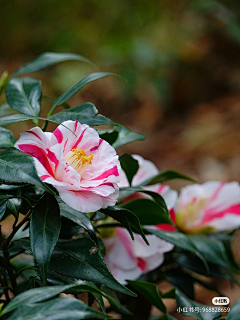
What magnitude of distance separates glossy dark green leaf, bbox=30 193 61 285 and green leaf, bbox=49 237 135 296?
46 millimetres

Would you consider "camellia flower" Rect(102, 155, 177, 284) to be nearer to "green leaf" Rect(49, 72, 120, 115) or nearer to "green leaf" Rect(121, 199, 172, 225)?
"green leaf" Rect(121, 199, 172, 225)

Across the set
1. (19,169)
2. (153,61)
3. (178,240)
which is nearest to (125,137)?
(178,240)

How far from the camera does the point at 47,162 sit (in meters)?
0.39

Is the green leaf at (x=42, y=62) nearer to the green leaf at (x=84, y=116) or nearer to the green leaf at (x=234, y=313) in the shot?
the green leaf at (x=84, y=116)

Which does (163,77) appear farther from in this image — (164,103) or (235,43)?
(235,43)

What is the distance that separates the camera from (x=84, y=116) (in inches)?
16.7

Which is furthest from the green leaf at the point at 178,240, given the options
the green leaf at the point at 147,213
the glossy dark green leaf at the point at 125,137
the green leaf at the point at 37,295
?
the green leaf at the point at 37,295

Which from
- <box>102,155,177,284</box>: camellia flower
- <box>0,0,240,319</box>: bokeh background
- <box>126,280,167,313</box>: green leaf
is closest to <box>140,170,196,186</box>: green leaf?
<box>102,155,177,284</box>: camellia flower


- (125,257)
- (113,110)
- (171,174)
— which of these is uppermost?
(171,174)

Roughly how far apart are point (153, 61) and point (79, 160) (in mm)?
1997

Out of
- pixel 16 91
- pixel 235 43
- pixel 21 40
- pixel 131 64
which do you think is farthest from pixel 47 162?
pixel 21 40

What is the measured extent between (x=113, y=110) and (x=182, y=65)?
1.57 feet

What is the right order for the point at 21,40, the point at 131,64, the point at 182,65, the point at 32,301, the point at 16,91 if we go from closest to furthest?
1. the point at 32,301
2. the point at 16,91
3. the point at 131,64
4. the point at 182,65
5. the point at 21,40

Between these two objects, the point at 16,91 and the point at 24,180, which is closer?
the point at 24,180
